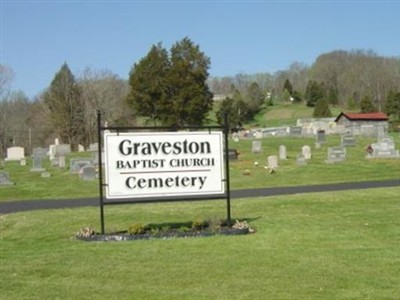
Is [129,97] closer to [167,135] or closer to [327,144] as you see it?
[327,144]

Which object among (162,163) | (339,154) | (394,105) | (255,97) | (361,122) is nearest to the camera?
(162,163)

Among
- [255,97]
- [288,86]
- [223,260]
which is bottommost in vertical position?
[223,260]

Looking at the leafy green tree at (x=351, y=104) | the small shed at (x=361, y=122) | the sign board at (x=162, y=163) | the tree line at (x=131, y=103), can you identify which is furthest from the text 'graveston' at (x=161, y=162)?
the leafy green tree at (x=351, y=104)

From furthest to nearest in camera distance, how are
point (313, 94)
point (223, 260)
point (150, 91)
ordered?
point (313, 94) → point (150, 91) → point (223, 260)

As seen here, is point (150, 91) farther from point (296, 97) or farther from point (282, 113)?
point (296, 97)

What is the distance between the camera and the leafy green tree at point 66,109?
76.8 meters

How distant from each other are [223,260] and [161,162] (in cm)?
372

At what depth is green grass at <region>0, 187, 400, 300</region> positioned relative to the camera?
6.94 metres

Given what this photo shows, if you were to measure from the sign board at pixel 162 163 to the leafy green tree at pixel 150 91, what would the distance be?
179ft

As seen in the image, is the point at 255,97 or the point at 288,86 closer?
the point at 255,97

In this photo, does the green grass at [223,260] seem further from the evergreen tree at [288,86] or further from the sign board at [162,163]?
the evergreen tree at [288,86]

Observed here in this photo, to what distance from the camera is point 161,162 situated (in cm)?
1202

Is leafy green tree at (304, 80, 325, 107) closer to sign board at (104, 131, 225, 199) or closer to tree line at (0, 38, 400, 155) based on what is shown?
tree line at (0, 38, 400, 155)

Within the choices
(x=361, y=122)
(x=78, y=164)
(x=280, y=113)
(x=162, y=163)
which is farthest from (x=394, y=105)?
(x=162, y=163)
